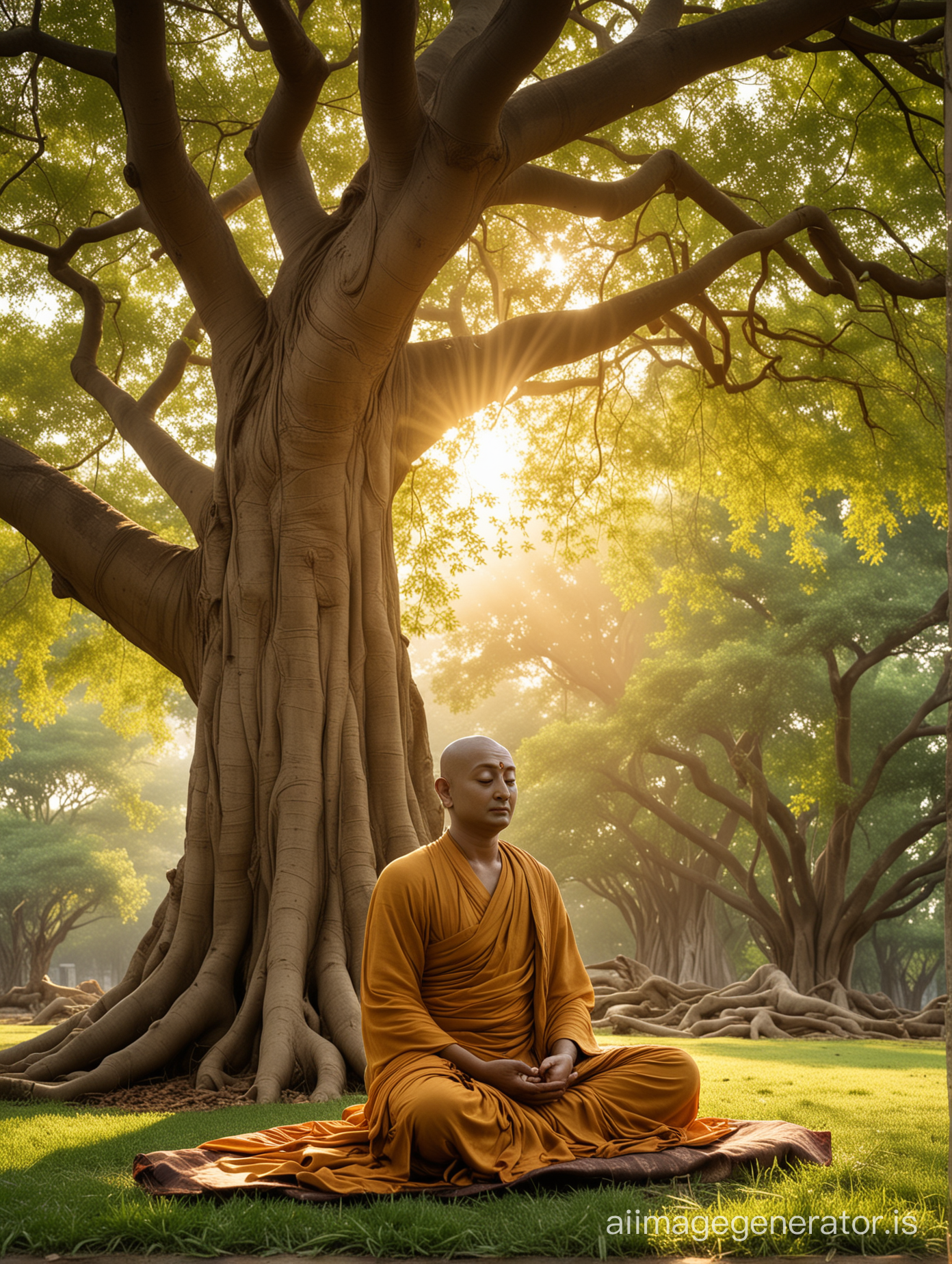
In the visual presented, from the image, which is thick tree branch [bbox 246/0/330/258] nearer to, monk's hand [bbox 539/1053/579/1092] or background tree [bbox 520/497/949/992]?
monk's hand [bbox 539/1053/579/1092]

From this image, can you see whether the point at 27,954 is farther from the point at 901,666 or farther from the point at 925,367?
the point at 925,367

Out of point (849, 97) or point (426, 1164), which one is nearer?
point (426, 1164)

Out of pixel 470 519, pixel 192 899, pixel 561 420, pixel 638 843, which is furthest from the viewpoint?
pixel 638 843

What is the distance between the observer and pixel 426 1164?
3662 millimetres

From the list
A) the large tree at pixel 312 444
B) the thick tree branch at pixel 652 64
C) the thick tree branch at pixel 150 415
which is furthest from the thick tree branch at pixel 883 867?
the thick tree branch at pixel 652 64

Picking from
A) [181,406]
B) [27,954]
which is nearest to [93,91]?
[181,406]

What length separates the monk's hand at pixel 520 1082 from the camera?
12.5ft

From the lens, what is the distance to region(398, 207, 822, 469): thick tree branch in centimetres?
816

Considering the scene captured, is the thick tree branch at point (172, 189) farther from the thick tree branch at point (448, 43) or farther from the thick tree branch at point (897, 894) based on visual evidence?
the thick tree branch at point (897, 894)

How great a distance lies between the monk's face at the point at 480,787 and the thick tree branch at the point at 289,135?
4.76 meters

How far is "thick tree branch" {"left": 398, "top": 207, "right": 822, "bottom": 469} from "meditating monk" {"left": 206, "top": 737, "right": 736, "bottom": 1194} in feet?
15.6

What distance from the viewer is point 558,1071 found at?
12.8 feet

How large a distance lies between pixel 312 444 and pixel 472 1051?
15.1 ft

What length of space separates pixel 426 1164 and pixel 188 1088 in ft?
10.2
